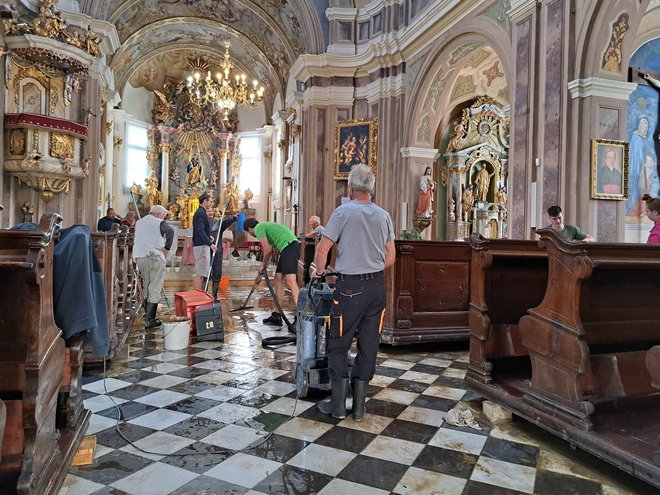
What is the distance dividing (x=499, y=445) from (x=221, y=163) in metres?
20.3

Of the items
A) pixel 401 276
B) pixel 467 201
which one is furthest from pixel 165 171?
pixel 401 276

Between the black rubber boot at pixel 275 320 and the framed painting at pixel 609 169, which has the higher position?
the framed painting at pixel 609 169

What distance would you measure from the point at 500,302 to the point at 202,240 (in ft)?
14.0

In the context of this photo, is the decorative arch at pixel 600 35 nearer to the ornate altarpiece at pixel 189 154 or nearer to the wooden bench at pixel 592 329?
the wooden bench at pixel 592 329

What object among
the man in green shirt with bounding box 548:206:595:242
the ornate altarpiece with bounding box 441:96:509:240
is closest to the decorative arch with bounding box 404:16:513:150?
the ornate altarpiece with bounding box 441:96:509:240

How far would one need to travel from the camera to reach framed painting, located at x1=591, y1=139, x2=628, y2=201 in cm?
589

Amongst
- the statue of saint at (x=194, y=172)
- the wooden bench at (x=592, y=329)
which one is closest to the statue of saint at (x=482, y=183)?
the wooden bench at (x=592, y=329)

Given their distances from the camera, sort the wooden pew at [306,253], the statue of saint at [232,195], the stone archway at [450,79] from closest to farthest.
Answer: the stone archway at [450,79], the wooden pew at [306,253], the statue of saint at [232,195]

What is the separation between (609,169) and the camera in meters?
5.95

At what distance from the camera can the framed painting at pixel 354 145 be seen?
12.0m

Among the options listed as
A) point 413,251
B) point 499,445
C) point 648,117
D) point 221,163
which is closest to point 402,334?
point 413,251

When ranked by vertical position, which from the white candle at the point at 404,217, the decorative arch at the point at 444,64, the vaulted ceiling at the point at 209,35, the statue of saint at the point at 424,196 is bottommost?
the white candle at the point at 404,217

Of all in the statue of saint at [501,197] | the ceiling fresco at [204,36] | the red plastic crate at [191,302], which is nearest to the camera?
the red plastic crate at [191,302]

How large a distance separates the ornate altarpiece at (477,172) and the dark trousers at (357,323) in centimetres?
1084
